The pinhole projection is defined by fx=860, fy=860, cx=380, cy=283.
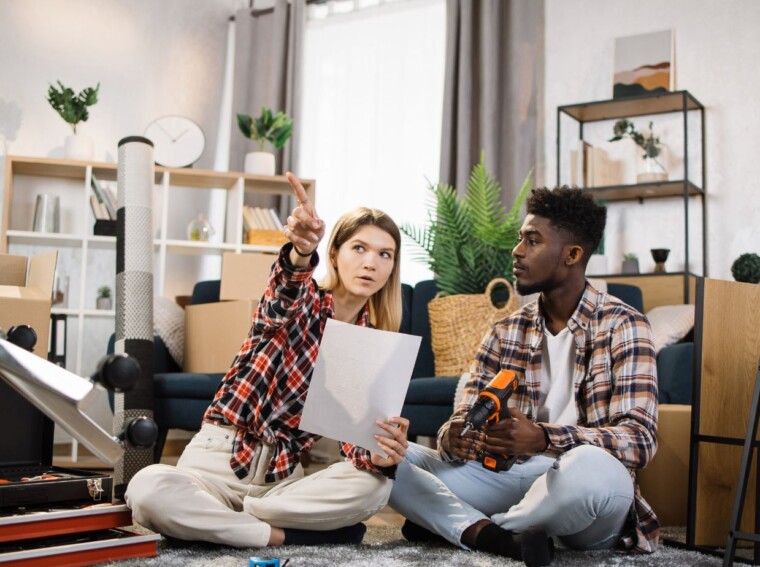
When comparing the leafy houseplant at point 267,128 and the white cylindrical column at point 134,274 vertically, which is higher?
the leafy houseplant at point 267,128

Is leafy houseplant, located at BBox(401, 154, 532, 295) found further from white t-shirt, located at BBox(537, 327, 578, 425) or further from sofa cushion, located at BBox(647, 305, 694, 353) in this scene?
white t-shirt, located at BBox(537, 327, 578, 425)

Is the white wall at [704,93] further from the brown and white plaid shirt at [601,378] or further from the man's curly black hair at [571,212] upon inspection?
the brown and white plaid shirt at [601,378]

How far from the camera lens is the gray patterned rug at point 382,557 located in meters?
1.51

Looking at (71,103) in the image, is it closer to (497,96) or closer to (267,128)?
(267,128)

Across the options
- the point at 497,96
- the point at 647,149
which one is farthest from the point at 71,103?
the point at 647,149

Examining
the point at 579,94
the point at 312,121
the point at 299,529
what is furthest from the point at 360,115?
the point at 299,529

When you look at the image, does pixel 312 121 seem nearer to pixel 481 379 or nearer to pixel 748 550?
pixel 481 379

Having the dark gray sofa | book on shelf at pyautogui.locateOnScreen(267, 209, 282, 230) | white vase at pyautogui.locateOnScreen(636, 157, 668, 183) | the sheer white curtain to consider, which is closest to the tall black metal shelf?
white vase at pyautogui.locateOnScreen(636, 157, 668, 183)

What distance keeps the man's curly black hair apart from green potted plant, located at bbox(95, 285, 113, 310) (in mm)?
2720

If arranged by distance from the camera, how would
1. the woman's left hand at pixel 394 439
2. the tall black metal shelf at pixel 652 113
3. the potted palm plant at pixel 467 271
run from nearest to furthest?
the woman's left hand at pixel 394 439 < the potted palm plant at pixel 467 271 < the tall black metal shelf at pixel 652 113

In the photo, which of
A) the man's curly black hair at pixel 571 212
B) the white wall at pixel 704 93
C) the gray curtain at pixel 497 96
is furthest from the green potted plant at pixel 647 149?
the man's curly black hair at pixel 571 212

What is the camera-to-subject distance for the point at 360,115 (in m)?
4.75

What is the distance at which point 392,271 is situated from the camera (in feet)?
6.33

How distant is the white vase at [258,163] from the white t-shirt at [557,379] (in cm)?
263
